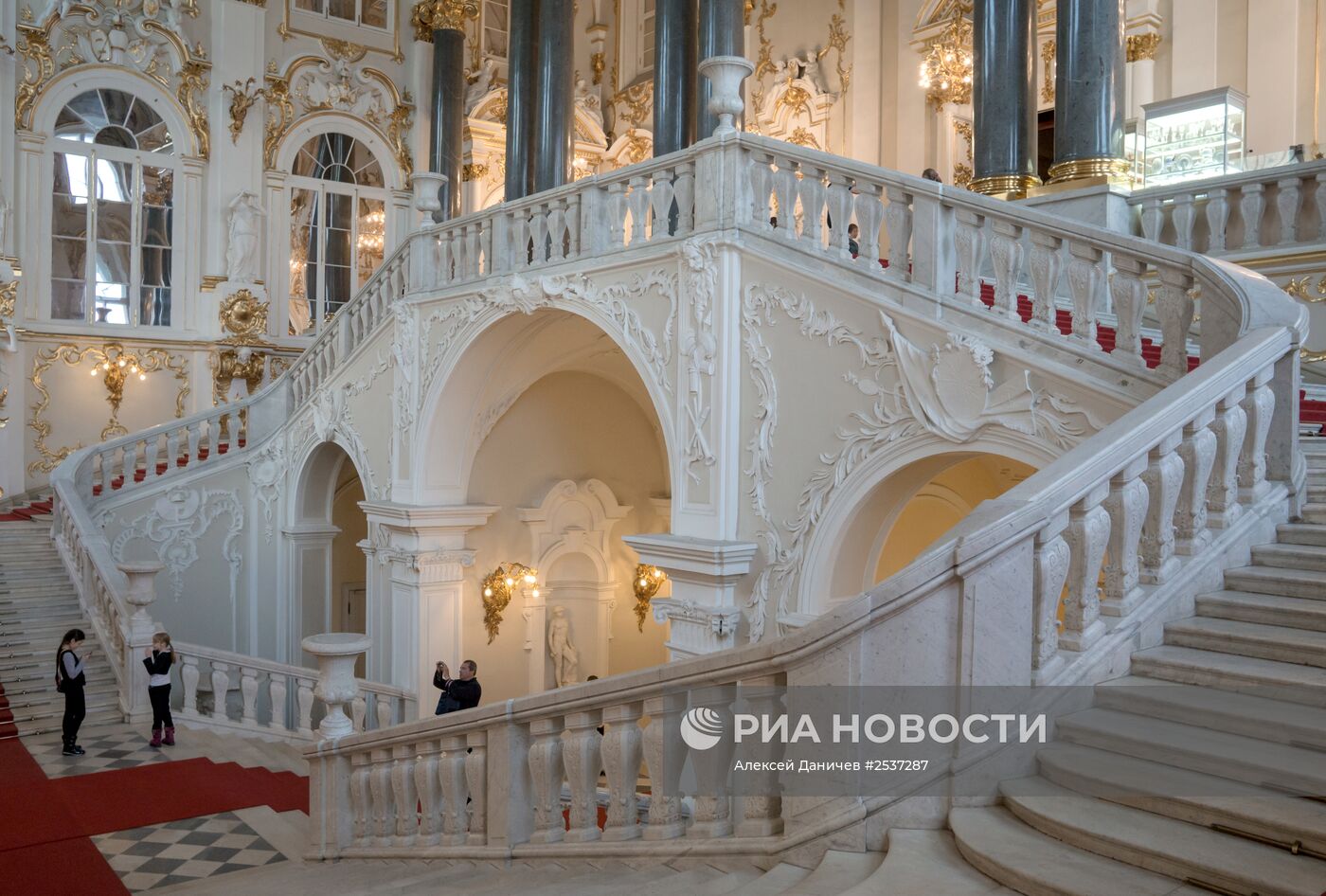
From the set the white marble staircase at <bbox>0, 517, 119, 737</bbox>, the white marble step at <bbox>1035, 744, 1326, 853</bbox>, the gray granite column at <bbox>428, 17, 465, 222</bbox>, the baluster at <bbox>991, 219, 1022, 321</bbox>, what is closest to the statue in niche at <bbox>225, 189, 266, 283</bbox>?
the gray granite column at <bbox>428, 17, 465, 222</bbox>

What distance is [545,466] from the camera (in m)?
13.6

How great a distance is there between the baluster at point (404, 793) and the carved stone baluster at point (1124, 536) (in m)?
3.52

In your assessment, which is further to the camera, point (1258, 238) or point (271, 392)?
point (271, 392)

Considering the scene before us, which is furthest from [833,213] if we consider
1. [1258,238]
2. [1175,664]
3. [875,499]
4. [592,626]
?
[592,626]

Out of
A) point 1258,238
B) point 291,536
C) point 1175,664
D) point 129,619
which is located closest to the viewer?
point 1175,664

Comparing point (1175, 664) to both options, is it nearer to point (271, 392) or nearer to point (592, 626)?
point (592, 626)

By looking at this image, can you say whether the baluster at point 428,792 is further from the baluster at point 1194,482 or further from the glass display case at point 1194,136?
the glass display case at point 1194,136

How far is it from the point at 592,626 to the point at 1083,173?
8.43 metres

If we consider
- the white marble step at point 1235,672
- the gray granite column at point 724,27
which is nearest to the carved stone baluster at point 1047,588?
the white marble step at point 1235,672

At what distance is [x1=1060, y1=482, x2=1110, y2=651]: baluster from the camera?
137 inches

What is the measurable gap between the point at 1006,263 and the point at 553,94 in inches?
319

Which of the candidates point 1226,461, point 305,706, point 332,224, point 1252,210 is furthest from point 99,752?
point 332,224

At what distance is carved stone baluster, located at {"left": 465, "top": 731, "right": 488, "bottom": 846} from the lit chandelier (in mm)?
11248

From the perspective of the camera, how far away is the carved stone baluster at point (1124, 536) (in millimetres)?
3645
